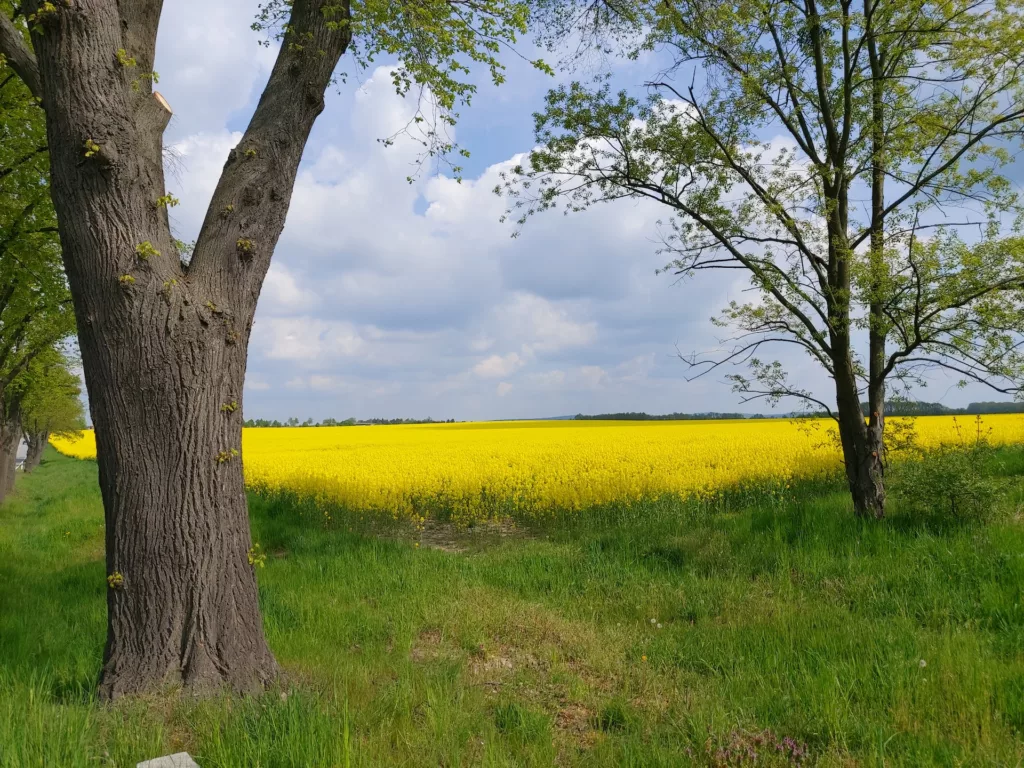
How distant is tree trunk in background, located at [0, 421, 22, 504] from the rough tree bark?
17.3m

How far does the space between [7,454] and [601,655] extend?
2175cm

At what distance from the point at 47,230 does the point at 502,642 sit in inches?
380

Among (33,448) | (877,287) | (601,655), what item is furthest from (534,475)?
(33,448)

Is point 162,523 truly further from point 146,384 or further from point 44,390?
point 44,390

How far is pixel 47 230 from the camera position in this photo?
9.35 metres

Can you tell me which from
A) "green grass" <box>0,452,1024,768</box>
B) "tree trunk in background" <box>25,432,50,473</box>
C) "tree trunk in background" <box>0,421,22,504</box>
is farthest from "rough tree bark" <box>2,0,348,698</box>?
"tree trunk in background" <box>25,432,50,473</box>

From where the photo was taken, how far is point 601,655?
4691 mm

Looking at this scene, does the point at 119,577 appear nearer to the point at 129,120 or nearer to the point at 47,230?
the point at 129,120

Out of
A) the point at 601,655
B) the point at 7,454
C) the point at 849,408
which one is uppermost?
the point at 849,408

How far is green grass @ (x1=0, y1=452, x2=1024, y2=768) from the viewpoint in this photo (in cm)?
299

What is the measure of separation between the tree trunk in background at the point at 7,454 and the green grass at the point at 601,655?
11367 millimetres

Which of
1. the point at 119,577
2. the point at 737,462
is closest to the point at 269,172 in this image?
the point at 119,577

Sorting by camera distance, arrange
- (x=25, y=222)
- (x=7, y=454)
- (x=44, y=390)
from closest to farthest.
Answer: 1. (x=25, y=222)
2. (x=7, y=454)
3. (x=44, y=390)

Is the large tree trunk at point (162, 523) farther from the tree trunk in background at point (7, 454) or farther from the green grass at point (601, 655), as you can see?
the tree trunk in background at point (7, 454)
